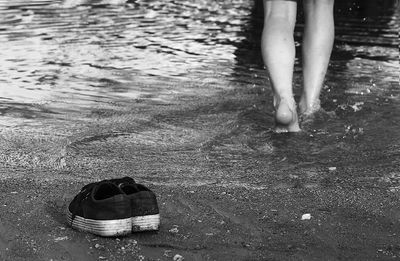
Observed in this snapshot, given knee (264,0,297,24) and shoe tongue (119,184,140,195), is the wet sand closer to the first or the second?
shoe tongue (119,184,140,195)

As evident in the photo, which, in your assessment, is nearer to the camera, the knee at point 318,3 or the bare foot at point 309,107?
the knee at point 318,3

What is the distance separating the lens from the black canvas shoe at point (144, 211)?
3.15 metres

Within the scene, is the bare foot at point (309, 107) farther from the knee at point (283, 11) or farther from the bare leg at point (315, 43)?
the knee at point (283, 11)

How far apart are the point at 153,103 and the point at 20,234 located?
2.56 meters

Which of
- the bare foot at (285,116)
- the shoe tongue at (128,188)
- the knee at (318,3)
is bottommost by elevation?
the bare foot at (285,116)

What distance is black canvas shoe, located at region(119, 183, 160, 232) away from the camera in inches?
124

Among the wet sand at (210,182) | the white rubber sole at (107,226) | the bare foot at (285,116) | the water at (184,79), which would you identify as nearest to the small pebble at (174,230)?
the wet sand at (210,182)

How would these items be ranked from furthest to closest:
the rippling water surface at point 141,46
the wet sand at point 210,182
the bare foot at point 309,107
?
1. the rippling water surface at point 141,46
2. the bare foot at point 309,107
3. the wet sand at point 210,182

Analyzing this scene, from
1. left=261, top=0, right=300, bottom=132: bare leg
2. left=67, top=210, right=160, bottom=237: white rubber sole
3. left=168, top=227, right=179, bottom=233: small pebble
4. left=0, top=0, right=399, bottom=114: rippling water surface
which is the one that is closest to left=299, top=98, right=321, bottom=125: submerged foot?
left=261, top=0, right=300, bottom=132: bare leg

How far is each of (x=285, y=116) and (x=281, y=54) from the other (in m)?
0.38

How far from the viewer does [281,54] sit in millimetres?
4781

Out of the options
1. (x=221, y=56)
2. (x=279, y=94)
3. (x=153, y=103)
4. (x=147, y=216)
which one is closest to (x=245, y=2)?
(x=221, y=56)

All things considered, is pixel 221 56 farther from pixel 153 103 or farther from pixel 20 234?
pixel 20 234

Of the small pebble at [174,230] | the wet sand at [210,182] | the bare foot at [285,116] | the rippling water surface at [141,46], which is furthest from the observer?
the rippling water surface at [141,46]
